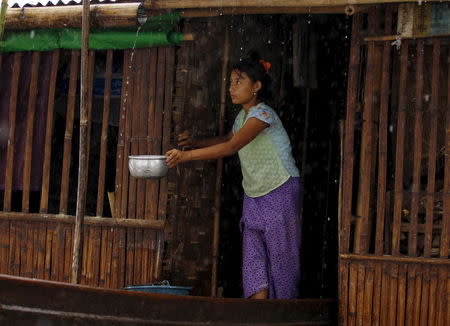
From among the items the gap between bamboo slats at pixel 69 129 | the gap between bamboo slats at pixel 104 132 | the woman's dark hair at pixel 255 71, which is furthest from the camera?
the gap between bamboo slats at pixel 69 129

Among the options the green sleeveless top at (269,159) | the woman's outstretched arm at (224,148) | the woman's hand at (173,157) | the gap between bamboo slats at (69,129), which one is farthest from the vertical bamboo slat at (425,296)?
the gap between bamboo slats at (69,129)

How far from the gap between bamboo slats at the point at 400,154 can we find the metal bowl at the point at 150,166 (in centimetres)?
172

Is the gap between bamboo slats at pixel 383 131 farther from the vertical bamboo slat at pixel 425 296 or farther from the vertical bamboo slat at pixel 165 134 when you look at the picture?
the vertical bamboo slat at pixel 165 134

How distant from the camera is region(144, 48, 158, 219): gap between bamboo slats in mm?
6348

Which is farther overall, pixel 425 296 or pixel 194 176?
pixel 194 176

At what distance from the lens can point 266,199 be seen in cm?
597

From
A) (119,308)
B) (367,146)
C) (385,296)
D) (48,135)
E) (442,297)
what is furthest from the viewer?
(48,135)

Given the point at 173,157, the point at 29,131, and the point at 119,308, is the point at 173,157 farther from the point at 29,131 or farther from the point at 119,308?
the point at 29,131

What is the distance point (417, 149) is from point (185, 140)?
188cm

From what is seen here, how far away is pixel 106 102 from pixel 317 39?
2.32 metres

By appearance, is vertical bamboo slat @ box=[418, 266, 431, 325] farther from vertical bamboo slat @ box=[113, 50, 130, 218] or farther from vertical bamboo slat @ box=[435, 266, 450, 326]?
vertical bamboo slat @ box=[113, 50, 130, 218]

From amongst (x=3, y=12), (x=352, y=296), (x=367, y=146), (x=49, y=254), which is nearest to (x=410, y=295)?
(x=352, y=296)

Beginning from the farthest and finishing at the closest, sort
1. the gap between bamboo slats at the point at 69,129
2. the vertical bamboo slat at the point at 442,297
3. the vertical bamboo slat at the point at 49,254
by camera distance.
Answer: the vertical bamboo slat at the point at 49,254
the gap between bamboo slats at the point at 69,129
the vertical bamboo slat at the point at 442,297

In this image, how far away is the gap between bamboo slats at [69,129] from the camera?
21.6 feet
